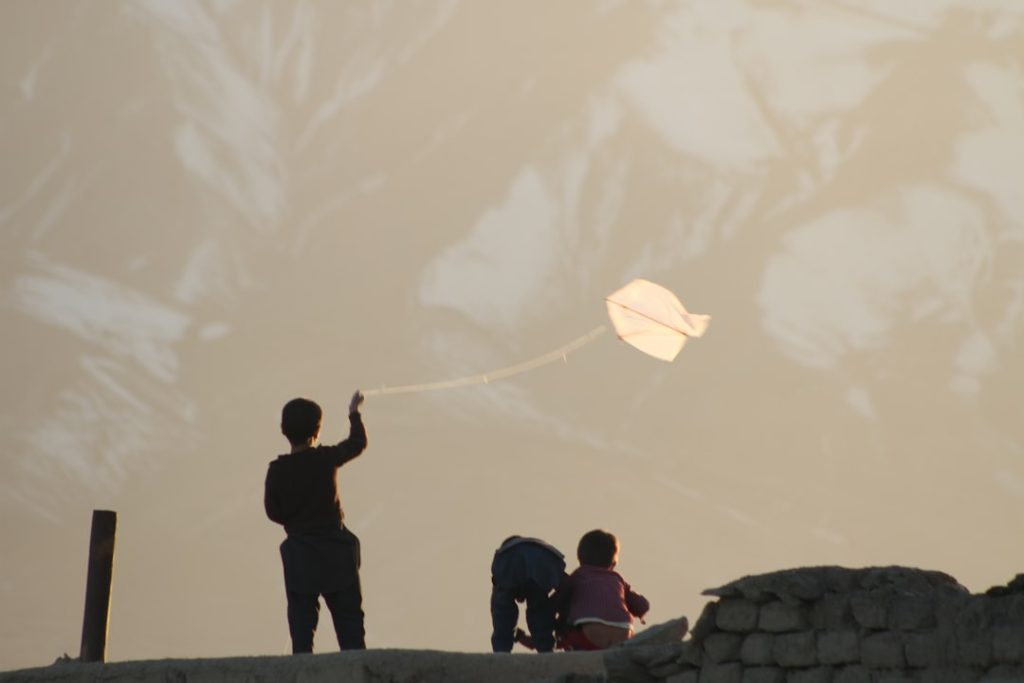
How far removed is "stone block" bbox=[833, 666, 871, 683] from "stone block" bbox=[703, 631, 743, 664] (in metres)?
0.53

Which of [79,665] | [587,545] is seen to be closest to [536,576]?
[587,545]

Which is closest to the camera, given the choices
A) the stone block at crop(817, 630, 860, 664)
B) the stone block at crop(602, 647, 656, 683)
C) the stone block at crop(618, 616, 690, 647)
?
the stone block at crop(817, 630, 860, 664)

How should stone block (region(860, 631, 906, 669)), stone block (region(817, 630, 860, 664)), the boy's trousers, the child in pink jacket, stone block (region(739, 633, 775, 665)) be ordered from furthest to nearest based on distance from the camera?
the child in pink jacket
the boy's trousers
stone block (region(739, 633, 775, 665))
stone block (region(817, 630, 860, 664))
stone block (region(860, 631, 906, 669))

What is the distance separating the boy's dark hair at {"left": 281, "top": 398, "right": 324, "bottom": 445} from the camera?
34.3 feet

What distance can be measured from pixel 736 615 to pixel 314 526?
298 centimetres

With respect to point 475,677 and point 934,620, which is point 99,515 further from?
point 934,620

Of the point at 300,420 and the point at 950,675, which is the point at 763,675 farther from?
the point at 300,420

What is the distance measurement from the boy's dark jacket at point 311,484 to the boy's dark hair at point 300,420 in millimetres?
94

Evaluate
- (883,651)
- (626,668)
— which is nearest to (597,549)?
(626,668)

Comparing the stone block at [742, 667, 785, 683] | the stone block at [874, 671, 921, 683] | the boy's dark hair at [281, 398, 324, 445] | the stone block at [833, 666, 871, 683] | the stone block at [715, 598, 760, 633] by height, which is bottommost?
the stone block at [874, 671, 921, 683]

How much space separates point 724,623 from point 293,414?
316cm

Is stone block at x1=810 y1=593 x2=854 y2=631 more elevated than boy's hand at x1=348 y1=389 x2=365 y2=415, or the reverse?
boy's hand at x1=348 y1=389 x2=365 y2=415

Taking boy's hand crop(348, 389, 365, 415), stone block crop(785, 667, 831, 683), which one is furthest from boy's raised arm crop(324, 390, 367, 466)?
stone block crop(785, 667, 831, 683)

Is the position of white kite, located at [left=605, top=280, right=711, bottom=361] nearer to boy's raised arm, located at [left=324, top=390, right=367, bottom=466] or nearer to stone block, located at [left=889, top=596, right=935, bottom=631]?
boy's raised arm, located at [left=324, top=390, right=367, bottom=466]
